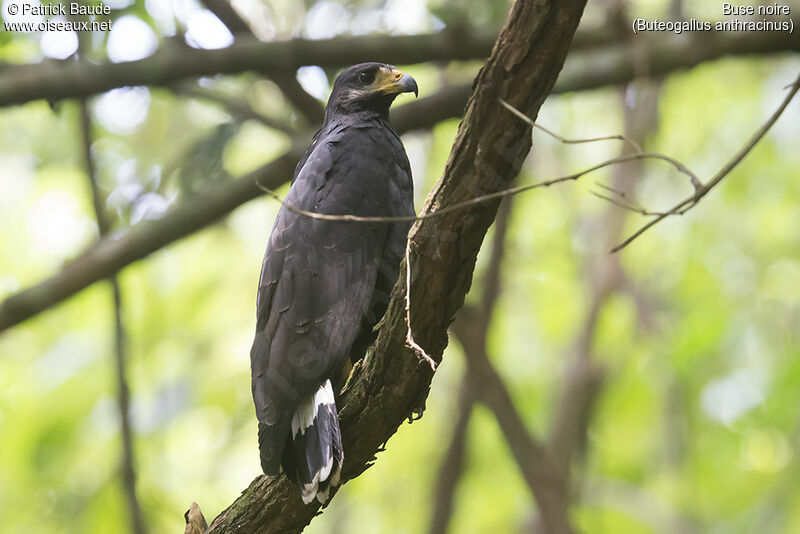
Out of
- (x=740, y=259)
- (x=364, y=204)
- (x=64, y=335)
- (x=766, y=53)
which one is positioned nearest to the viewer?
(x=364, y=204)

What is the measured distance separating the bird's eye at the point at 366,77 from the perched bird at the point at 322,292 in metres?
0.49

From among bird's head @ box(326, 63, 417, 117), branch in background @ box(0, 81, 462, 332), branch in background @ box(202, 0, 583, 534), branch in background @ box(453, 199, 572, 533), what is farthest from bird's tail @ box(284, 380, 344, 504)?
branch in background @ box(453, 199, 572, 533)

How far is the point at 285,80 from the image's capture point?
6.18 meters

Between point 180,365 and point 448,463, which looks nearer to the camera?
point 448,463

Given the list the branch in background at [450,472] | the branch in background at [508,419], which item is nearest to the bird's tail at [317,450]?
the branch in background at [508,419]

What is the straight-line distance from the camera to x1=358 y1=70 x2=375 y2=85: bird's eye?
4707 mm

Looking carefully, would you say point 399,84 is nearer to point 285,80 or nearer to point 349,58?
point 349,58

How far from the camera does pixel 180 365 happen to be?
8656mm

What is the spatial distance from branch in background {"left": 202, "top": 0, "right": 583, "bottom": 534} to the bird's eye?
6.23ft

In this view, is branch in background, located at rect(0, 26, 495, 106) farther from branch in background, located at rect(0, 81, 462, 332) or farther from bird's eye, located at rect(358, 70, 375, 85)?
bird's eye, located at rect(358, 70, 375, 85)

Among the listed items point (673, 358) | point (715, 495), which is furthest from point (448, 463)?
point (715, 495)

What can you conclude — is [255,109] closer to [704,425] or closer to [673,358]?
[673,358]

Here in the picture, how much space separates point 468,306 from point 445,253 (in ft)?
11.3

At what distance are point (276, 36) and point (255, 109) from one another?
67 centimetres
